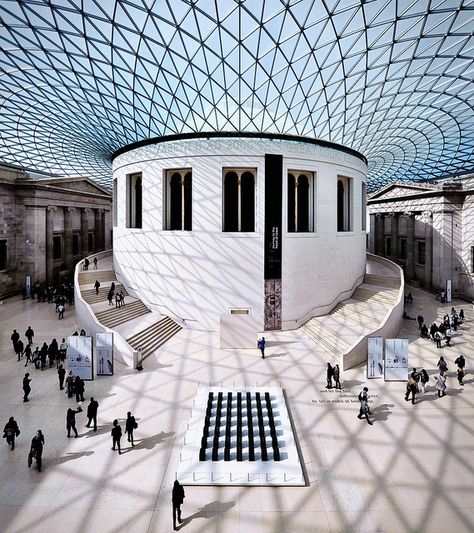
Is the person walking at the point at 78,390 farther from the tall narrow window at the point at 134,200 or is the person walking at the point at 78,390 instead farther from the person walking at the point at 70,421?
the tall narrow window at the point at 134,200

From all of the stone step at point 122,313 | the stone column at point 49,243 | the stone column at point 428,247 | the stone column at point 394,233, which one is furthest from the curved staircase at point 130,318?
the stone column at point 394,233

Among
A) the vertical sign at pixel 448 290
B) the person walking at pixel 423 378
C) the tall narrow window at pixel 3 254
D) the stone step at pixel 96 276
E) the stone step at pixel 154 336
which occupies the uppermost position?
the tall narrow window at pixel 3 254

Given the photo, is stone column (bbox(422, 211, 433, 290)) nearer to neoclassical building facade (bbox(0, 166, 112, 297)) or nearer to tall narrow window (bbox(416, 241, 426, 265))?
tall narrow window (bbox(416, 241, 426, 265))

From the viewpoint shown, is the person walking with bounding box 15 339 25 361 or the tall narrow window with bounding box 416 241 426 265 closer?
the person walking with bounding box 15 339 25 361

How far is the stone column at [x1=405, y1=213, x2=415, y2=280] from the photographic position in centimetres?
4434

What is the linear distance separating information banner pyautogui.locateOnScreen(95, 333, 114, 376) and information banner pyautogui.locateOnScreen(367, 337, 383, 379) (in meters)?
13.2

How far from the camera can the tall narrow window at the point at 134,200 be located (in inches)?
1216

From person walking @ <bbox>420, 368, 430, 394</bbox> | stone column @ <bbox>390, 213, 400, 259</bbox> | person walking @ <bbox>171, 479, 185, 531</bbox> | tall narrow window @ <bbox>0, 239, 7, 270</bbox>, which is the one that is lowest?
person walking @ <bbox>171, 479, 185, 531</bbox>

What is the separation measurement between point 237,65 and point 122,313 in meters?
19.6

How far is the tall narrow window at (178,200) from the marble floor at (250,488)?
481 inches

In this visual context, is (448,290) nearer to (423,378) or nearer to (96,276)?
(423,378)

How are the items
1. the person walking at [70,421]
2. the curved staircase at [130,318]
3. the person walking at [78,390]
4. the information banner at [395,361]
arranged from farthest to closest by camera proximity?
the curved staircase at [130,318] < the information banner at [395,361] < the person walking at [78,390] < the person walking at [70,421]

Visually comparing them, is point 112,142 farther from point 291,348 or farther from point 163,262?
point 291,348

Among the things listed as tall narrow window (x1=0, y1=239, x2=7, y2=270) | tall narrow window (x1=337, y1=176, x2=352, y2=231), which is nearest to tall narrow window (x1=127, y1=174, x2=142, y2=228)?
tall narrow window (x1=0, y1=239, x2=7, y2=270)
